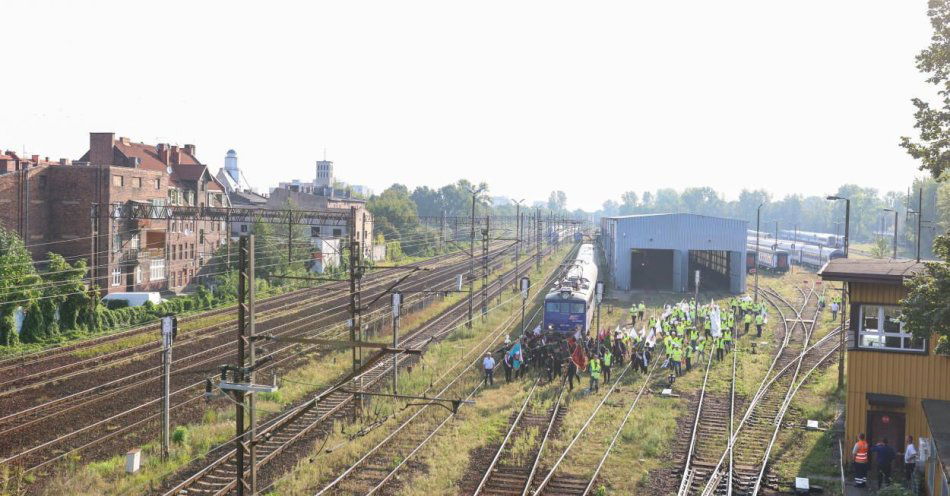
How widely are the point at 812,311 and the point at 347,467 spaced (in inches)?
1399

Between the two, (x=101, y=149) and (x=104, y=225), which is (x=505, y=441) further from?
(x=101, y=149)

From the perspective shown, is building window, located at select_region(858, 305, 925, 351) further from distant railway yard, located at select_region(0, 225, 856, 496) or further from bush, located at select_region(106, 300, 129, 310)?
bush, located at select_region(106, 300, 129, 310)

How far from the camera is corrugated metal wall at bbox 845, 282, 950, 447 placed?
17453 millimetres

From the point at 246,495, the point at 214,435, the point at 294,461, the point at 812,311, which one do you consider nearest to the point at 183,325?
the point at 214,435

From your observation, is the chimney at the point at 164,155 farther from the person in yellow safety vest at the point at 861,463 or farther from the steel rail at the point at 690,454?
the person in yellow safety vest at the point at 861,463

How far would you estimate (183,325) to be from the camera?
118ft

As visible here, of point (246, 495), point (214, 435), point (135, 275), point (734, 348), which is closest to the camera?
point (246, 495)

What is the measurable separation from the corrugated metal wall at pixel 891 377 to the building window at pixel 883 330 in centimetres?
19

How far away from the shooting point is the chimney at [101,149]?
2260 inches

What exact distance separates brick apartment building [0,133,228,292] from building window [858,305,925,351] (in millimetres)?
33566

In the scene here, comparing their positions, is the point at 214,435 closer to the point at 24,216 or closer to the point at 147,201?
the point at 24,216

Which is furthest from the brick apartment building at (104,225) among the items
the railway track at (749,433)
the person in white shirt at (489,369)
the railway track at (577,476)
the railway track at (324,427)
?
the railway track at (749,433)

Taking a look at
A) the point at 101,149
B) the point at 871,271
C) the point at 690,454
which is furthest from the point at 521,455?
the point at 101,149

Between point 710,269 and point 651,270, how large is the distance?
6.47 metres
